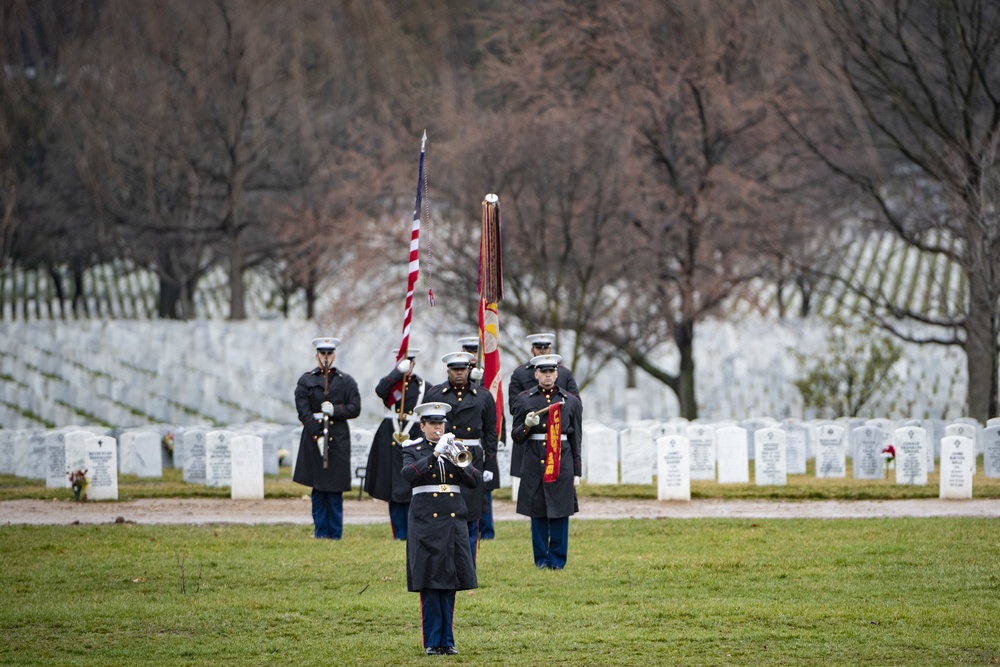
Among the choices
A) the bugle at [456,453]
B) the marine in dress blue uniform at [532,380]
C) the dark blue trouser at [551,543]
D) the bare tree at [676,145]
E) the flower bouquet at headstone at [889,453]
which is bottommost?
the dark blue trouser at [551,543]

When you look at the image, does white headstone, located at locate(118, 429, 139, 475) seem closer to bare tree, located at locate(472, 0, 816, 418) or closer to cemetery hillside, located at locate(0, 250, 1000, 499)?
cemetery hillside, located at locate(0, 250, 1000, 499)

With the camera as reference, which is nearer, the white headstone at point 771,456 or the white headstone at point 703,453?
the white headstone at point 771,456

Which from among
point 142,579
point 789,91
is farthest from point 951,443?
Result: point 789,91

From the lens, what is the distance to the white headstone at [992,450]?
61.9ft

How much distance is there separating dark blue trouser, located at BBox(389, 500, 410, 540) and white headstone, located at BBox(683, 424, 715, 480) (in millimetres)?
7242

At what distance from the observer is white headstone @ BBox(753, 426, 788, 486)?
18922mm

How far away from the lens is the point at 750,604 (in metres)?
10.3

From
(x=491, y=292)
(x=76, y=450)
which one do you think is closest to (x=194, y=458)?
(x=76, y=450)

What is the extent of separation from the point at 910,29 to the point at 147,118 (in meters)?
26.0

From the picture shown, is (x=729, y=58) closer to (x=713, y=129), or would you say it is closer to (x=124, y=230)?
(x=713, y=129)

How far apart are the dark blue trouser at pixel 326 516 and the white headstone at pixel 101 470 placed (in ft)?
15.0

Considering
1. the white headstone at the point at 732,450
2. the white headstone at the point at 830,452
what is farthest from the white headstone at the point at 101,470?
the white headstone at the point at 830,452

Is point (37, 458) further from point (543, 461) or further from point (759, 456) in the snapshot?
point (543, 461)

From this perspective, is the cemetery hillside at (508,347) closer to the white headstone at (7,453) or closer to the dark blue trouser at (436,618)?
the dark blue trouser at (436,618)
